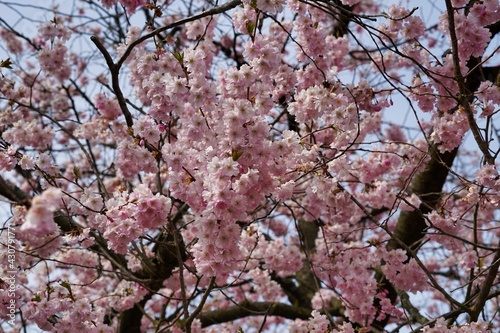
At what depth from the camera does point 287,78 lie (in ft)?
10.8

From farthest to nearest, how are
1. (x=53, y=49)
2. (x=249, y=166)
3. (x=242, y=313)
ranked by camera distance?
(x=242, y=313) → (x=53, y=49) → (x=249, y=166)

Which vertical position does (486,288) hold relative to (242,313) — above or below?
below

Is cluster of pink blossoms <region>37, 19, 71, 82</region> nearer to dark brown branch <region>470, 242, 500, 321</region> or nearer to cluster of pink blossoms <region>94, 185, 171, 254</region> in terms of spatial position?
cluster of pink blossoms <region>94, 185, 171, 254</region>

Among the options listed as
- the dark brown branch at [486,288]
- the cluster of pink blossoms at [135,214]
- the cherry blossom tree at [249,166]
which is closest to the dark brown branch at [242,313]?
the cherry blossom tree at [249,166]

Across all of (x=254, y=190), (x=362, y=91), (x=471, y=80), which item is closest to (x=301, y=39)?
(x=362, y=91)

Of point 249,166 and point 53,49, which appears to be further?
point 53,49

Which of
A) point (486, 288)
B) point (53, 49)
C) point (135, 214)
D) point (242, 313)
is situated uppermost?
point (53, 49)

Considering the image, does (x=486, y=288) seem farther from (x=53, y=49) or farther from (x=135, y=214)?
(x=53, y=49)

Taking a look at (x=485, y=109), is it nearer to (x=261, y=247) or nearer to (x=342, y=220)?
(x=342, y=220)

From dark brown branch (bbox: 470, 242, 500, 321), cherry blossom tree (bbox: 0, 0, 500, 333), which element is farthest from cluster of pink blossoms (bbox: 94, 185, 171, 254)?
dark brown branch (bbox: 470, 242, 500, 321)

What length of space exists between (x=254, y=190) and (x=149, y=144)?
0.78 m

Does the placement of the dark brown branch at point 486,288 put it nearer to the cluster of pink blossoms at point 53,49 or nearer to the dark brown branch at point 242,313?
Result: the dark brown branch at point 242,313

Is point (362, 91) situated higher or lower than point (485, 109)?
higher

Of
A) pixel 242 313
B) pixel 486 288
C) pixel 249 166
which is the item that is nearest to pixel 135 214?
pixel 249 166
